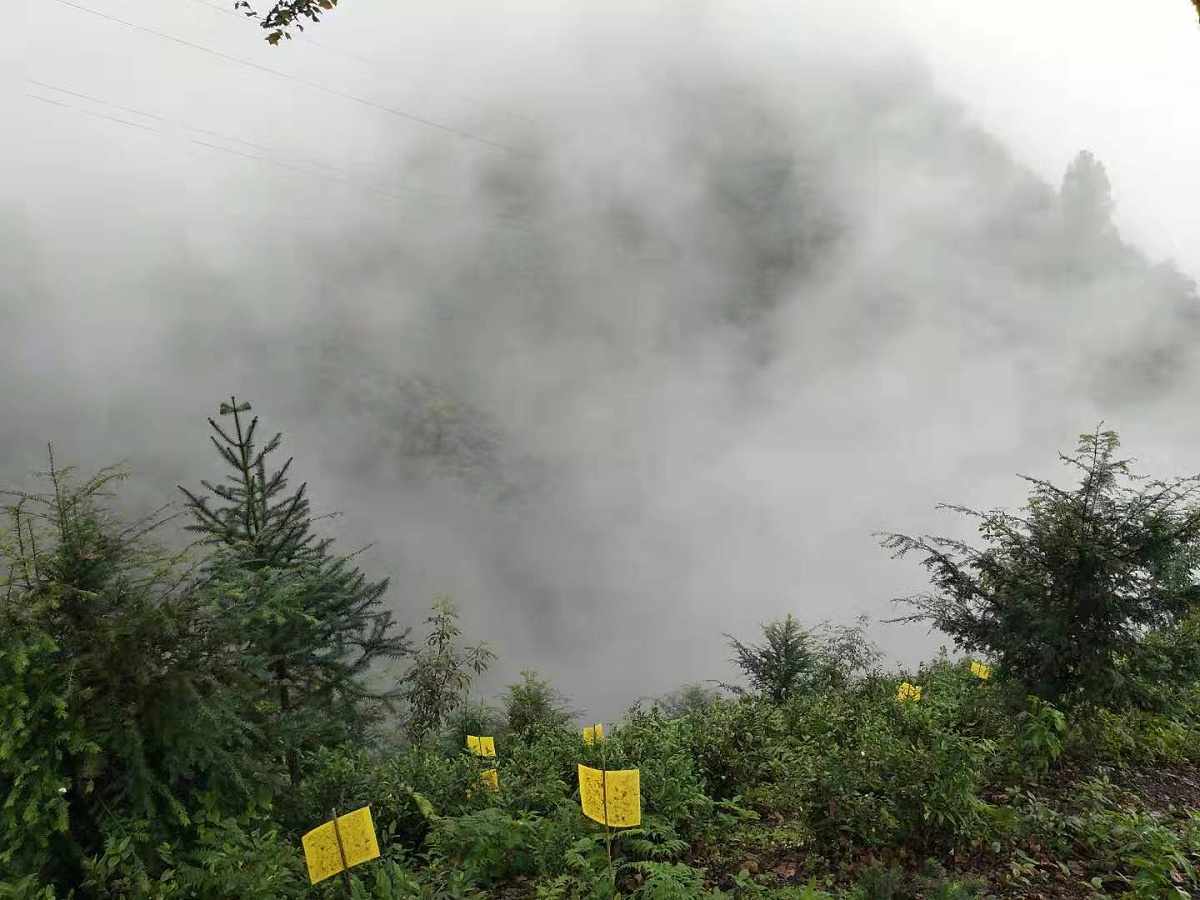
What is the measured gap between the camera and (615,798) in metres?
4.11

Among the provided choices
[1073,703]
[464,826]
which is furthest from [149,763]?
[1073,703]

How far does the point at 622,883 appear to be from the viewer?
14.2 feet

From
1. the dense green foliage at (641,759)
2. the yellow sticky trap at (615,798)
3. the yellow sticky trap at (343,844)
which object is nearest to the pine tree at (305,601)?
the dense green foliage at (641,759)

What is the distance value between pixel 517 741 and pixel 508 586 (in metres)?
119

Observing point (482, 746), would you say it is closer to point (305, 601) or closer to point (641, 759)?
point (641, 759)

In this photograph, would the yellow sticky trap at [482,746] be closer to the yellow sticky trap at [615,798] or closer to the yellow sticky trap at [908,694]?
the yellow sticky trap at [615,798]

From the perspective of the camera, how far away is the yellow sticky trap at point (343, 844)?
12.2 ft

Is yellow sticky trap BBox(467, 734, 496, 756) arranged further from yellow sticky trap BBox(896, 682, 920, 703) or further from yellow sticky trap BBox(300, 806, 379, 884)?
yellow sticky trap BBox(896, 682, 920, 703)

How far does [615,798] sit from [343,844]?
60.7 inches

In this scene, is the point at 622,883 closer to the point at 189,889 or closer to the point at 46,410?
the point at 189,889

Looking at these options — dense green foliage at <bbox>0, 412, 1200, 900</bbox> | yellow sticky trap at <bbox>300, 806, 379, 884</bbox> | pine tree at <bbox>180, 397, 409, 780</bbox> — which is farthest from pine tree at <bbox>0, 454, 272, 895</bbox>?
pine tree at <bbox>180, 397, 409, 780</bbox>

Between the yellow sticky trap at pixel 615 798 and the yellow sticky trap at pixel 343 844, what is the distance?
1.26 meters

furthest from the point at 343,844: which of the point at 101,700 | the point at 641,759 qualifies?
the point at 641,759

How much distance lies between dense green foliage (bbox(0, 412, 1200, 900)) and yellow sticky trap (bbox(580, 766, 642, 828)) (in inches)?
10.2
